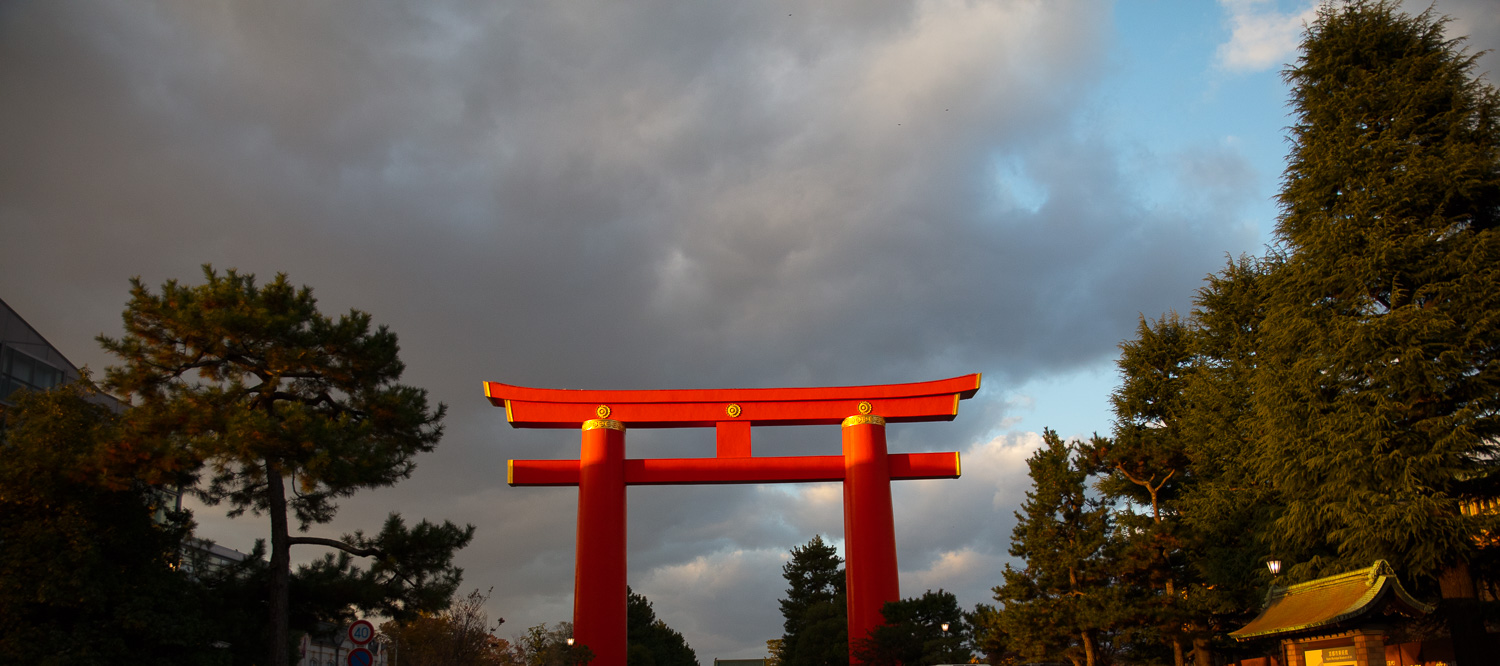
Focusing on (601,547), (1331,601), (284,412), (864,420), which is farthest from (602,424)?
(1331,601)

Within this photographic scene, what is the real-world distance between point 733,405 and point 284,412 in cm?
1305

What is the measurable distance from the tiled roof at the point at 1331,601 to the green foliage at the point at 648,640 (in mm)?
30783

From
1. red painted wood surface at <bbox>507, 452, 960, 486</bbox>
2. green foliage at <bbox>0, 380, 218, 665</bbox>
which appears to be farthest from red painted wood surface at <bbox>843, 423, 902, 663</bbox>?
green foliage at <bbox>0, 380, 218, 665</bbox>

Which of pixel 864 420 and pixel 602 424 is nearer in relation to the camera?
pixel 602 424

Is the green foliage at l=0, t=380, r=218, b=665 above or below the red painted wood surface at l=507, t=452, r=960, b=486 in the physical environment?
below

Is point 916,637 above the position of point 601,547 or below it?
below

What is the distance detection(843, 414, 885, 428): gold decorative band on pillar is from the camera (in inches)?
1043

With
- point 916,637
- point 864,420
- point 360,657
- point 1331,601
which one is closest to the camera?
point 360,657

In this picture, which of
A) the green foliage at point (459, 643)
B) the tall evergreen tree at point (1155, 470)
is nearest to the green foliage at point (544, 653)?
the green foliage at point (459, 643)

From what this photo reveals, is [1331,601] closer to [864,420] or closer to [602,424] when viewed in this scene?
[864,420]

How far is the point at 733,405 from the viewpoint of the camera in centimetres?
2644

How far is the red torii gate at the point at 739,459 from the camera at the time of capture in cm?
2547

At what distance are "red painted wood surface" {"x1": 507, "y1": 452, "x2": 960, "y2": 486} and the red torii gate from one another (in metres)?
0.03

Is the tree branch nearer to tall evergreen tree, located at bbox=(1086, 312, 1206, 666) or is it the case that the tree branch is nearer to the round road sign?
the round road sign
